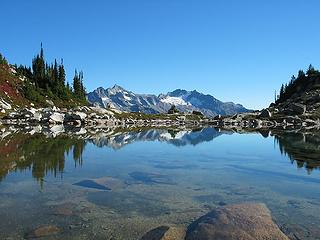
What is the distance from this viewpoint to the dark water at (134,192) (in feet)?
42.3

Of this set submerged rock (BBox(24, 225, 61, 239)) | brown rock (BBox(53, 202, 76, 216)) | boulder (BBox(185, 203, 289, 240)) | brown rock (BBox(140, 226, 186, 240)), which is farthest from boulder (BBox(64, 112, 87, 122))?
brown rock (BBox(140, 226, 186, 240))

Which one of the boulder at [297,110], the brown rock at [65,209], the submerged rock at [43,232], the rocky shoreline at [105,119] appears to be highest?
the boulder at [297,110]

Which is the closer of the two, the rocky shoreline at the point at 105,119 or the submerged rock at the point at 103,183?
the submerged rock at the point at 103,183

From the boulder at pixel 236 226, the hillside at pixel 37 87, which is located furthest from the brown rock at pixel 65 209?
the hillside at pixel 37 87

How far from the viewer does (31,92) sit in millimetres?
134250

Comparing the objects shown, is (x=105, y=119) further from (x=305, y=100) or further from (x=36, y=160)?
(x=305, y=100)

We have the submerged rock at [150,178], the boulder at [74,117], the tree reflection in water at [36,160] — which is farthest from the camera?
the boulder at [74,117]

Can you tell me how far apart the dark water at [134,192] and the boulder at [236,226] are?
0.75 meters

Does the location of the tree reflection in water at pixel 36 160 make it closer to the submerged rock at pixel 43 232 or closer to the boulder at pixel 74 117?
A: the submerged rock at pixel 43 232

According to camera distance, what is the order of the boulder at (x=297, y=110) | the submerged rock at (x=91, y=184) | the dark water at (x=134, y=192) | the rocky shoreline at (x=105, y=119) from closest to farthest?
the dark water at (x=134, y=192) < the submerged rock at (x=91, y=184) < the rocky shoreline at (x=105, y=119) < the boulder at (x=297, y=110)

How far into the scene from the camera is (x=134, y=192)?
18.4m

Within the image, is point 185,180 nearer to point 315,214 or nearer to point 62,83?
point 315,214

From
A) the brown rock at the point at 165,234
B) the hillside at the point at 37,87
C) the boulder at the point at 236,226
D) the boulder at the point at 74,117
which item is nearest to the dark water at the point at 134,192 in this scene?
the brown rock at the point at 165,234

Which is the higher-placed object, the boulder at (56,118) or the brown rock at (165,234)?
the boulder at (56,118)
